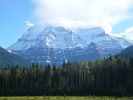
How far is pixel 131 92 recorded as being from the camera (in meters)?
196

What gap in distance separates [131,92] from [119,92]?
601 cm

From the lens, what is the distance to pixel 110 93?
199 metres

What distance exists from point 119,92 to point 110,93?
16.8ft

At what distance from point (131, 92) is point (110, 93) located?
1058 centimetres

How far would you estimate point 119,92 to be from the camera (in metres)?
196
